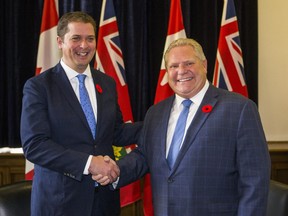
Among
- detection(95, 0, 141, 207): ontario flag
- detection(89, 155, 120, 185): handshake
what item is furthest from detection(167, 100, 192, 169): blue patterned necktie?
detection(95, 0, 141, 207): ontario flag

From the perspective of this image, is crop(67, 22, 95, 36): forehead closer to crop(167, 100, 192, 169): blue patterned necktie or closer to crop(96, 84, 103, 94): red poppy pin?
crop(96, 84, 103, 94): red poppy pin

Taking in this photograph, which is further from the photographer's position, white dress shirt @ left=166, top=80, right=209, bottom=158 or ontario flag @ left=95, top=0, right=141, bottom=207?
ontario flag @ left=95, top=0, right=141, bottom=207

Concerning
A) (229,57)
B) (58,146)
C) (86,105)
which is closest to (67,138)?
(58,146)

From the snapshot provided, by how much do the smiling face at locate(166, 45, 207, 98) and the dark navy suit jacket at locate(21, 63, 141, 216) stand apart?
1.59 ft

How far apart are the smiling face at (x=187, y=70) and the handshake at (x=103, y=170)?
53 centimetres

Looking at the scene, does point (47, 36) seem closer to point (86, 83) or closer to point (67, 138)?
point (86, 83)

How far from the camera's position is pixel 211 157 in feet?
5.83

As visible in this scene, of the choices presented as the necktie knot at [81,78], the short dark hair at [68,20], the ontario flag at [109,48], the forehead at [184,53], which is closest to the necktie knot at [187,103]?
the forehead at [184,53]

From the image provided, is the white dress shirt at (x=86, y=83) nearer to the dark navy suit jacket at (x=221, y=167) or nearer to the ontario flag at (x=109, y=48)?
the dark navy suit jacket at (x=221, y=167)

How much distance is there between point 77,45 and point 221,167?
1004mm

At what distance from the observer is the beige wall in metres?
4.30

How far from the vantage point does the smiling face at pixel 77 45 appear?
2162 mm

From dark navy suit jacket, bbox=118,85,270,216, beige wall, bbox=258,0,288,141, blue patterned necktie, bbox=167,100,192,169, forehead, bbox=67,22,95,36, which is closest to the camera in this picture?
dark navy suit jacket, bbox=118,85,270,216

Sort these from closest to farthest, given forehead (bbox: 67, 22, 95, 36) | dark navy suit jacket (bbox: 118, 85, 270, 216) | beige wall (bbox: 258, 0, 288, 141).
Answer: dark navy suit jacket (bbox: 118, 85, 270, 216), forehead (bbox: 67, 22, 95, 36), beige wall (bbox: 258, 0, 288, 141)
